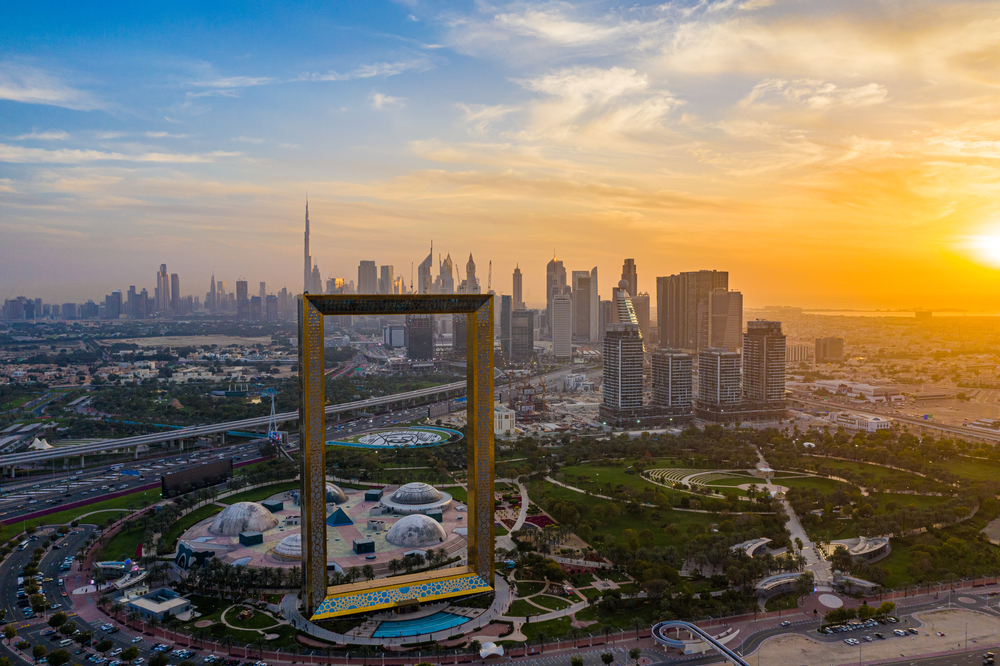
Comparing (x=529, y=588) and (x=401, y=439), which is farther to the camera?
(x=401, y=439)

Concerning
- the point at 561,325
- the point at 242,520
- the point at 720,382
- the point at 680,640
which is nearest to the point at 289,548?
the point at 242,520

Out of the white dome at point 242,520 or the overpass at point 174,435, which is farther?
the overpass at point 174,435

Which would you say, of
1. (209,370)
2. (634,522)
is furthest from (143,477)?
(209,370)

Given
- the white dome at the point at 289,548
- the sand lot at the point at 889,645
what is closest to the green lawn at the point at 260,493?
the white dome at the point at 289,548

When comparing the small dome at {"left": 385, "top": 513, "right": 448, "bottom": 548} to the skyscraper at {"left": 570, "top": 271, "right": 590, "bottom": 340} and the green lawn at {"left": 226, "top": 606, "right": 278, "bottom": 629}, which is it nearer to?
the green lawn at {"left": 226, "top": 606, "right": 278, "bottom": 629}

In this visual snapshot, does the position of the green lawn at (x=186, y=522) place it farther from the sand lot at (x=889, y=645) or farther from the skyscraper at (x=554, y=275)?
the skyscraper at (x=554, y=275)

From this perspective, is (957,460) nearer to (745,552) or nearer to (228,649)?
(745,552)

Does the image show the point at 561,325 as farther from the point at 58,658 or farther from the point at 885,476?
the point at 58,658
